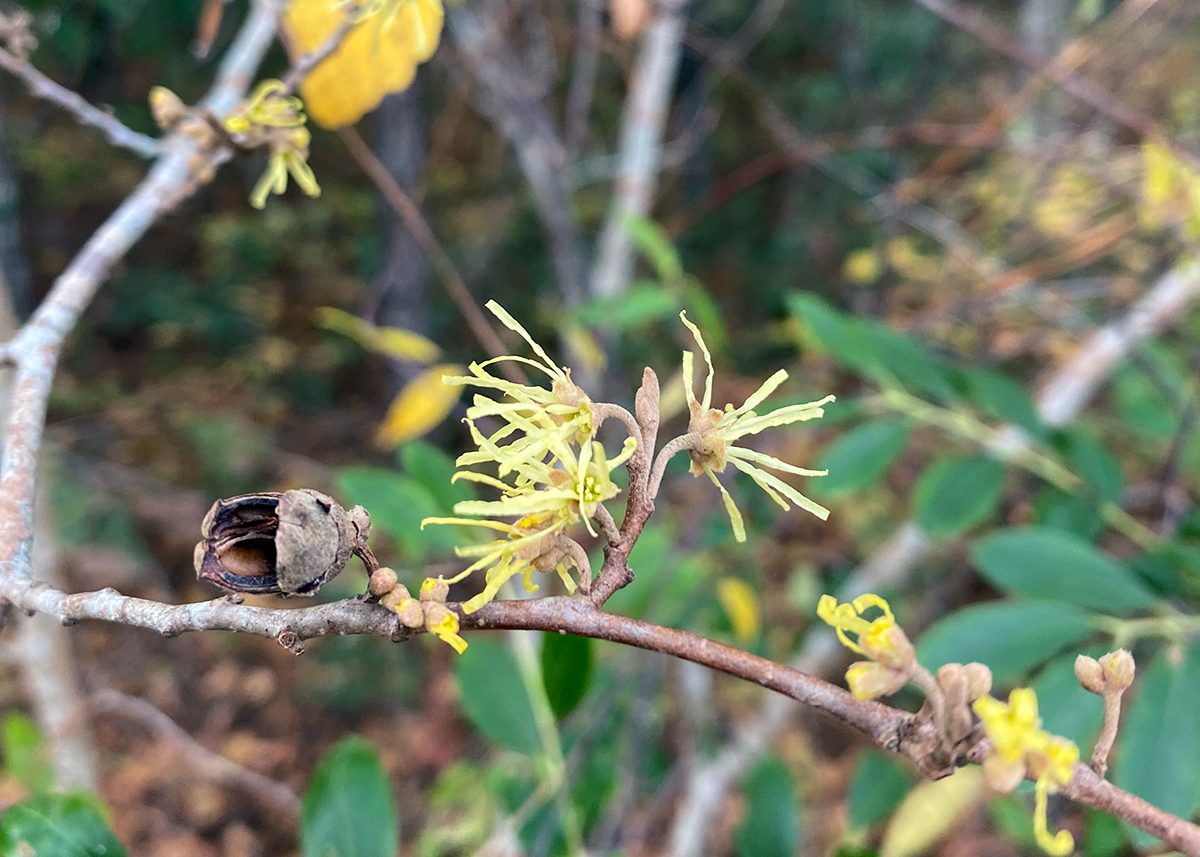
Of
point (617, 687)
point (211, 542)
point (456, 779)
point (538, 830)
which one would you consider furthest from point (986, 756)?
point (456, 779)

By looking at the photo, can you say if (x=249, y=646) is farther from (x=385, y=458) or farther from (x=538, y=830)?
(x=538, y=830)

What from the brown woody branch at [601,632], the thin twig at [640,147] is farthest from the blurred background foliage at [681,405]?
the brown woody branch at [601,632]

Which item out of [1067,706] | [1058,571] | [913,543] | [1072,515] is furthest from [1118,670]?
[913,543]

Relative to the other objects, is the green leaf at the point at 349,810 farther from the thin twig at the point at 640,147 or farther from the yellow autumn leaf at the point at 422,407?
the thin twig at the point at 640,147

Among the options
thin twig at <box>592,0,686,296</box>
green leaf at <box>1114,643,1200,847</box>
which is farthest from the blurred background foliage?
thin twig at <box>592,0,686,296</box>

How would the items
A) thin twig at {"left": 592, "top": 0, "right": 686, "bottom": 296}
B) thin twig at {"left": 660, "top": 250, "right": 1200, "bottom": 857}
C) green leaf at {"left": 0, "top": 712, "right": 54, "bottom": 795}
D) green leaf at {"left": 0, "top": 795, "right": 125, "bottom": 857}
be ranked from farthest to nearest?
thin twig at {"left": 592, "top": 0, "right": 686, "bottom": 296} < thin twig at {"left": 660, "top": 250, "right": 1200, "bottom": 857} < green leaf at {"left": 0, "top": 712, "right": 54, "bottom": 795} < green leaf at {"left": 0, "top": 795, "right": 125, "bottom": 857}

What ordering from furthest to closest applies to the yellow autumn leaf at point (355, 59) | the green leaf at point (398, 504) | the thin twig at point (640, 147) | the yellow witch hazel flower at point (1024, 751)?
the thin twig at point (640, 147) → the green leaf at point (398, 504) → the yellow autumn leaf at point (355, 59) → the yellow witch hazel flower at point (1024, 751)

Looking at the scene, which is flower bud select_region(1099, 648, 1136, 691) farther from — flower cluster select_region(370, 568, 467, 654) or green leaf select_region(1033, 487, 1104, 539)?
green leaf select_region(1033, 487, 1104, 539)
